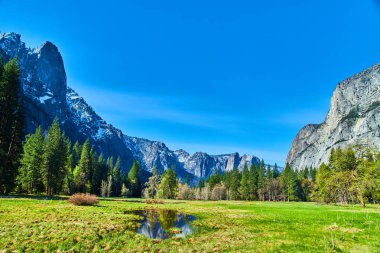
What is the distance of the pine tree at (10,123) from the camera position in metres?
43.3

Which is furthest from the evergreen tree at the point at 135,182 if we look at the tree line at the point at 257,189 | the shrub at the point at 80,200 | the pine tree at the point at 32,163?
the shrub at the point at 80,200

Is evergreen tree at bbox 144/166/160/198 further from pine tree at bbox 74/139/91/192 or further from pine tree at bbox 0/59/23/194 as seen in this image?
pine tree at bbox 0/59/23/194

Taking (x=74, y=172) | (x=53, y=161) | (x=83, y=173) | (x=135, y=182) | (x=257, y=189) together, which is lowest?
(x=257, y=189)

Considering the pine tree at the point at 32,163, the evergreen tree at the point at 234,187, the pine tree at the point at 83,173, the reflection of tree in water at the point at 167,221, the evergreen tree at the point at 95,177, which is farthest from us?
the evergreen tree at the point at 234,187

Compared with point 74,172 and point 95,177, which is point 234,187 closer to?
point 95,177

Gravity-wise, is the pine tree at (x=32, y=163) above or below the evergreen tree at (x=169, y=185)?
above

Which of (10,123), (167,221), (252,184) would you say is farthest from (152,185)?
(167,221)

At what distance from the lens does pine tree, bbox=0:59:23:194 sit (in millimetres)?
43312

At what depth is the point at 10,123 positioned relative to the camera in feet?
148

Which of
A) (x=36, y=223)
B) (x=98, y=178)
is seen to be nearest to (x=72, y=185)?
(x=98, y=178)

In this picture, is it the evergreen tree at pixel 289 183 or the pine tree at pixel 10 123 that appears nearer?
the pine tree at pixel 10 123

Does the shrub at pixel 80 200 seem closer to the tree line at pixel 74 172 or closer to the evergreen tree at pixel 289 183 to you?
the tree line at pixel 74 172

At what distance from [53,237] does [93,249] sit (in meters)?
2.81

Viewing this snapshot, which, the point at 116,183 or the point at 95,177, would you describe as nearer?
the point at 95,177
